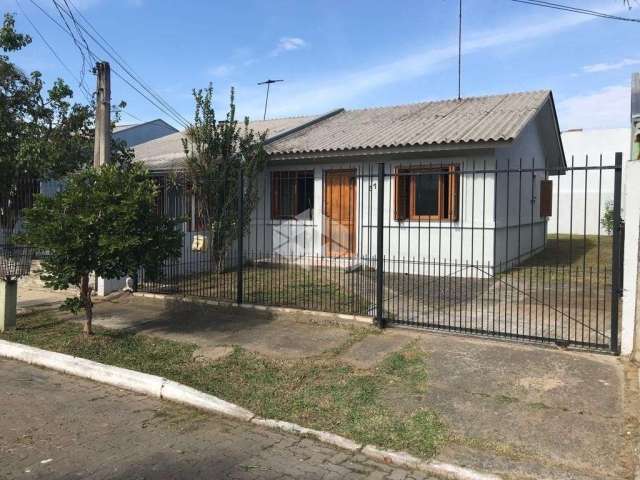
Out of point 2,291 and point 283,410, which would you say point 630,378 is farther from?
point 2,291

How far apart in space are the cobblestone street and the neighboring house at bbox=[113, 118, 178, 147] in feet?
72.0

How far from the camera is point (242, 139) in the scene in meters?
12.3

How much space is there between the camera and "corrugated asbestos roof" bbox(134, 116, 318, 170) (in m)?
14.5

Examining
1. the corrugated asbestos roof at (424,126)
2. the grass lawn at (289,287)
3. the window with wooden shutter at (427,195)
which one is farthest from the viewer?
the window with wooden shutter at (427,195)

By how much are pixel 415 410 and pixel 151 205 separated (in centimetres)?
441

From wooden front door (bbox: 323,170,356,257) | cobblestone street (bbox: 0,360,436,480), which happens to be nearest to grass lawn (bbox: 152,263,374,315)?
wooden front door (bbox: 323,170,356,257)

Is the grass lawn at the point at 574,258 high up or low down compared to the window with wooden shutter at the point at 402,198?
down

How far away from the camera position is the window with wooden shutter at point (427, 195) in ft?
37.9

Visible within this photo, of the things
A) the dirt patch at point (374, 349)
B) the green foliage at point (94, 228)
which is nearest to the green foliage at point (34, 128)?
the green foliage at point (94, 228)

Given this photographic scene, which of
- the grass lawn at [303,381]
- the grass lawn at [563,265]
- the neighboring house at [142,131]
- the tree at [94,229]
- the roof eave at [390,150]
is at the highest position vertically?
the neighboring house at [142,131]

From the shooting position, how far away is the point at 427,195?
11977 mm

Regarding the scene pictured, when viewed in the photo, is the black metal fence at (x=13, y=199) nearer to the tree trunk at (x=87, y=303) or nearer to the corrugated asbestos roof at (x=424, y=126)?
the corrugated asbestos roof at (x=424, y=126)

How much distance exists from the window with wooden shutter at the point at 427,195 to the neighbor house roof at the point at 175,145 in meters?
3.80

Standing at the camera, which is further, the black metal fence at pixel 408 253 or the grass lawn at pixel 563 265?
the grass lawn at pixel 563 265
